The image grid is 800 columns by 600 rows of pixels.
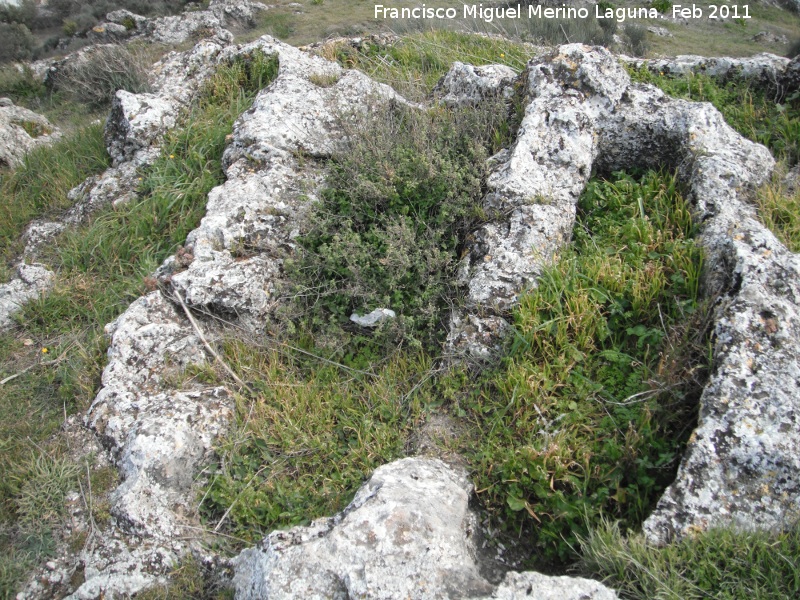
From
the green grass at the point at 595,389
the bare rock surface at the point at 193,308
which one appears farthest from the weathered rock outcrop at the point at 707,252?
the bare rock surface at the point at 193,308

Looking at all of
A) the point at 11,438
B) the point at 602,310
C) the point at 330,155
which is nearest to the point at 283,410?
the point at 11,438

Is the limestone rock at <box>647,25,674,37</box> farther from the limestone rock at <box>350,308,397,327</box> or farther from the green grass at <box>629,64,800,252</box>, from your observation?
the limestone rock at <box>350,308,397,327</box>

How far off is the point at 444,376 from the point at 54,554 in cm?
254

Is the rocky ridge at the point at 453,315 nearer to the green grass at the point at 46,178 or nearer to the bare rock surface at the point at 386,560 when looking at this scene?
the bare rock surface at the point at 386,560

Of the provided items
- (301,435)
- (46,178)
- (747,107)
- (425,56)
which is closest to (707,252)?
(747,107)

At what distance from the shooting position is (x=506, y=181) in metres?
4.34

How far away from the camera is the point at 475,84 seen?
18.3 feet

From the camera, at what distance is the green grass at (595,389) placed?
117 inches

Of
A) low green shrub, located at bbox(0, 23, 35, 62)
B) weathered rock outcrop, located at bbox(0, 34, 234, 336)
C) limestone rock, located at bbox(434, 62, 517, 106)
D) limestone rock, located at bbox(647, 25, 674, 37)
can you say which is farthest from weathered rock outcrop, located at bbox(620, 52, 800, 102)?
low green shrub, located at bbox(0, 23, 35, 62)

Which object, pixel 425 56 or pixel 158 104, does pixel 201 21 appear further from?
pixel 425 56

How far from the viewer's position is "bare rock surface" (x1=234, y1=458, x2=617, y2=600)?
2436 mm

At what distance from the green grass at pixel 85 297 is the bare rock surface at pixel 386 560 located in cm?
163

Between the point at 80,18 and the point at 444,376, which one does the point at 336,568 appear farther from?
the point at 80,18

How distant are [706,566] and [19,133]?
8.47 meters
